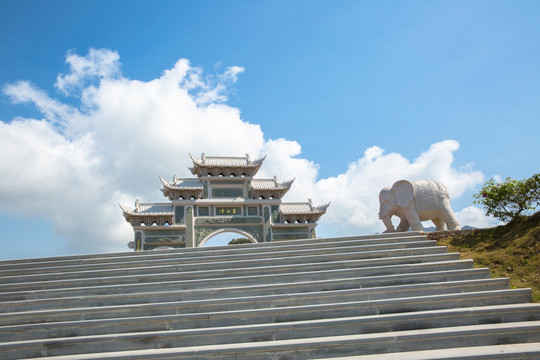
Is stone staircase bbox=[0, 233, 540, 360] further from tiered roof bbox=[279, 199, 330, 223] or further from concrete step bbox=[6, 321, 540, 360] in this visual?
tiered roof bbox=[279, 199, 330, 223]

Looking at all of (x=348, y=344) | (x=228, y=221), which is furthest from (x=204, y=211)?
(x=348, y=344)

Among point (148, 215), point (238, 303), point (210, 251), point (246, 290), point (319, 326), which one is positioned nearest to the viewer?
point (319, 326)

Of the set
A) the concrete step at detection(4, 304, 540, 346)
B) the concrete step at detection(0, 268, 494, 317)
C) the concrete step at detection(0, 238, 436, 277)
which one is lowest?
the concrete step at detection(4, 304, 540, 346)

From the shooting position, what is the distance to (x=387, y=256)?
771 centimetres

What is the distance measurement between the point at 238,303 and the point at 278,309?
67 centimetres

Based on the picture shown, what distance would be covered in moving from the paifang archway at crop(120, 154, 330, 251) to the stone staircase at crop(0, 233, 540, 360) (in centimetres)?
1648

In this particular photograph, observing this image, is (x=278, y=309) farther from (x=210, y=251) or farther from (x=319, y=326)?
(x=210, y=251)

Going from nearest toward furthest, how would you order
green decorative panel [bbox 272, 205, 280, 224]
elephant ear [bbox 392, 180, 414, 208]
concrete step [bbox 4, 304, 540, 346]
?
concrete step [bbox 4, 304, 540, 346] → elephant ear [bbox 392, 180, 414, 208] → green decorative panel [bbox 272, 205, 280, 224]

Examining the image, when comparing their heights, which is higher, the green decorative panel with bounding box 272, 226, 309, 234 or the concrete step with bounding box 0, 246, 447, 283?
the green decorative panel with bounding box 272, 226, 309, 234

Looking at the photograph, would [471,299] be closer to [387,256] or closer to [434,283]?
[434,283]

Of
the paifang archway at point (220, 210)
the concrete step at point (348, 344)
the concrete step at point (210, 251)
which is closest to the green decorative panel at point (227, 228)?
the paifang archway at point (220, 210)

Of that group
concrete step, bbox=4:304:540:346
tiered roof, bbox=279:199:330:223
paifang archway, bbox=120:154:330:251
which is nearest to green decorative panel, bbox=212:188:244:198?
paifang archway, bbox=120:154:330:251

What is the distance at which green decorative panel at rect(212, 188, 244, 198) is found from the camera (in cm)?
2562

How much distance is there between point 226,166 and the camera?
25766 mm
